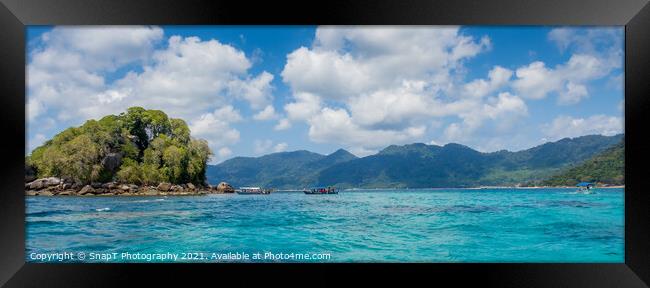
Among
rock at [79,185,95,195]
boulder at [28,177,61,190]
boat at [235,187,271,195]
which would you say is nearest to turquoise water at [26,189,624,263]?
boulder at [28,177,61,190]

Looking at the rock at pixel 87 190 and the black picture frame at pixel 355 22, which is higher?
the black picture frame at pixel 355 22

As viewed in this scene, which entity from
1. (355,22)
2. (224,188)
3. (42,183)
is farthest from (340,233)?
(224,188)

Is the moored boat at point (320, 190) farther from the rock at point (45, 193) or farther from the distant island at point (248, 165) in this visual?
the rock at point (45, 193)

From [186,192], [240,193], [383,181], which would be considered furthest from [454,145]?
[186,192]

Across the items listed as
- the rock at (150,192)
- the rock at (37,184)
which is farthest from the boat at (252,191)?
the rock at (37,184)

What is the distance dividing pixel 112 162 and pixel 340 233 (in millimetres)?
13129

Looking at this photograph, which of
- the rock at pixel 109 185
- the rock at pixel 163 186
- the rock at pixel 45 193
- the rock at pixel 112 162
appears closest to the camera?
the rock at pixel 45 193

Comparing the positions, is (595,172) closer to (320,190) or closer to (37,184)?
(320,190)

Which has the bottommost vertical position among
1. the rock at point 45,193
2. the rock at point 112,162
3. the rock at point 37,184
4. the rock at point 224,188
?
the rock at point 224,188

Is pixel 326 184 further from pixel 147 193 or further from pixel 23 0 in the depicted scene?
pixel 23 0

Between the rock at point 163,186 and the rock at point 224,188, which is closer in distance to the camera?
the rock at point 163,186

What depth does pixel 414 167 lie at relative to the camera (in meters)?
28.7

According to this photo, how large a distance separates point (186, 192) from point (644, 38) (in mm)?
18958

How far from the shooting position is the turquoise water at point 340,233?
760 cm
